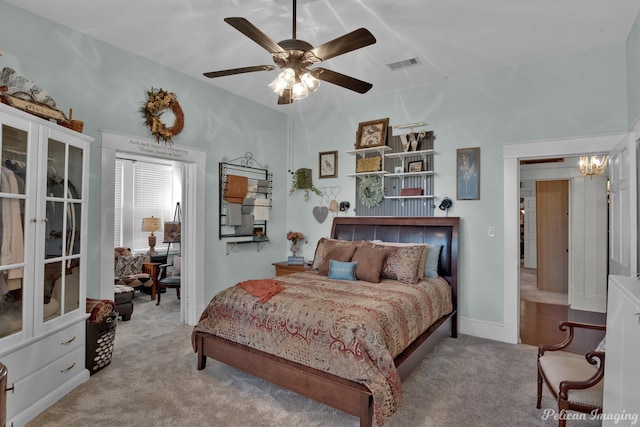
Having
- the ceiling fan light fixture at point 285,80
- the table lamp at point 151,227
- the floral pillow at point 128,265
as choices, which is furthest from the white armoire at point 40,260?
the table lamp at point 151,227

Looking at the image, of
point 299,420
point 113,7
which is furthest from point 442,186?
point 113,7

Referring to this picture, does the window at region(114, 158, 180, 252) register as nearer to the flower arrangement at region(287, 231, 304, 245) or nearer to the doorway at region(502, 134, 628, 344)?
the flower arrangement at region(287, 231, 304, 245)

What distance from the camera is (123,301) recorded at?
4.34 metres

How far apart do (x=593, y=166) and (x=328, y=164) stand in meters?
3.81

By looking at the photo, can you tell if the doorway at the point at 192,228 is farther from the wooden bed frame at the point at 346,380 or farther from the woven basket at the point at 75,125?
the wooden bed frame at the point at 346,380

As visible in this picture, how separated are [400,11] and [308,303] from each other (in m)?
2.46

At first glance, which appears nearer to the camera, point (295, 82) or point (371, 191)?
point (295, 82)

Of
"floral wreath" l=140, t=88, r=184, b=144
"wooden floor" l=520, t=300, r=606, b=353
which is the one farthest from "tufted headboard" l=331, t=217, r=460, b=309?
"floral wreath" l=140, t=88, r=184, b=144

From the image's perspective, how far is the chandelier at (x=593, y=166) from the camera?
15.7ft

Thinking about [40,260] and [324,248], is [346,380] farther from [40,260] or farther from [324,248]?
[40,260]

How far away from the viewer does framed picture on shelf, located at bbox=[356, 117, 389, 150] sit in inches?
179

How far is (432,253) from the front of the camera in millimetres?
3861

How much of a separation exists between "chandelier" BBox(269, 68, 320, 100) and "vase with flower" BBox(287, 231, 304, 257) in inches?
117

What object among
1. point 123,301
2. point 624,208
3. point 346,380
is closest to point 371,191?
point 624,208
